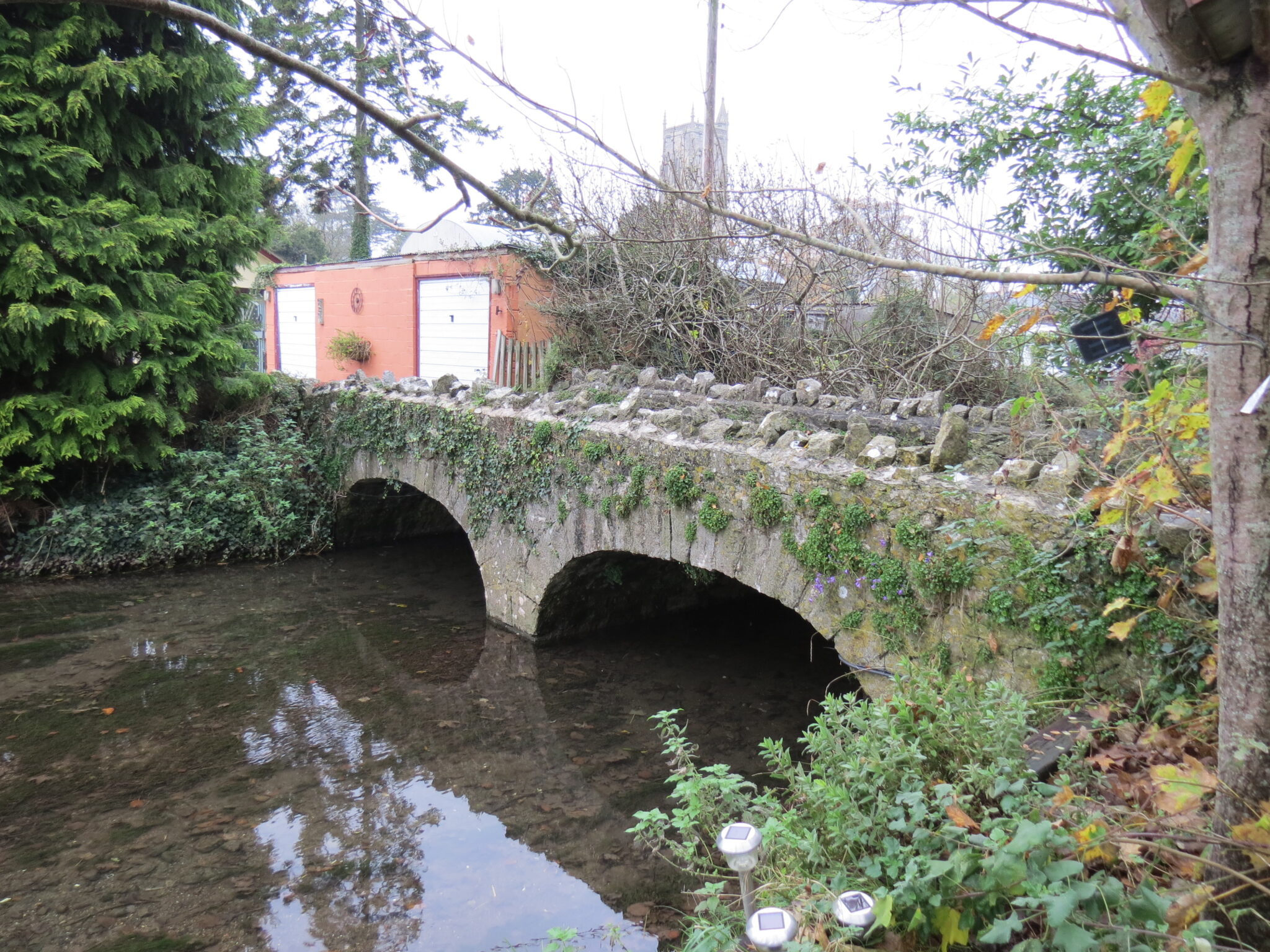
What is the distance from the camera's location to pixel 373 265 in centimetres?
1467

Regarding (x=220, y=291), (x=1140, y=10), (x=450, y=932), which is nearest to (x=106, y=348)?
(x=220, y=291)

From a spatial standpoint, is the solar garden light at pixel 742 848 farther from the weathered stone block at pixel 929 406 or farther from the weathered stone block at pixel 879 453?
the weathered stone block at pixel 929 406

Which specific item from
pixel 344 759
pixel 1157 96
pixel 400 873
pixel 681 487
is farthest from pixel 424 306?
pixel 1157 96

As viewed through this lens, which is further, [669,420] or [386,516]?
[386,516]

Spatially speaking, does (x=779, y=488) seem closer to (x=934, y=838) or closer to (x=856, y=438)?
(x=856, y=438)

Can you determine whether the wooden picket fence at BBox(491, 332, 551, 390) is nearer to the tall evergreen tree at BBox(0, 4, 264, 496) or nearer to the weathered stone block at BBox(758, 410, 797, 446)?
the tall evergreen tree at BBox(0, 4, 264, 496)

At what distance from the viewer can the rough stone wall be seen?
3.82 metres

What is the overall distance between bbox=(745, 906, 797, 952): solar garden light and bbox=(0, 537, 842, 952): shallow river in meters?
1.76

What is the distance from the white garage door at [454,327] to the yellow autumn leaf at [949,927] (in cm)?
1080

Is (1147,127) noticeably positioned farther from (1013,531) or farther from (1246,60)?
(1246,60)

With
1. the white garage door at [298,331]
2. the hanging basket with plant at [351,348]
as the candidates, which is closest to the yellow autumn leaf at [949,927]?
the hanging basket with plant at [351,348]

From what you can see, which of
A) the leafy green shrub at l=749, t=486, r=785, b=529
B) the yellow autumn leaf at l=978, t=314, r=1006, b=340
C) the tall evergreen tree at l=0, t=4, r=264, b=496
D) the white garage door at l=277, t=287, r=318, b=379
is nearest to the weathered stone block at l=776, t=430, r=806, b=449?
the leafy green shrub at l=749, t=486, r=785, b=529

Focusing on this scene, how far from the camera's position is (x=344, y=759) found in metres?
5.19

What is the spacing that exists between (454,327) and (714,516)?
29.0 feet
